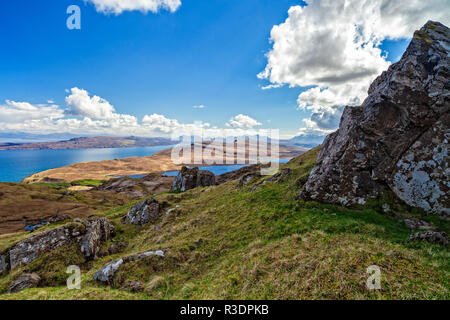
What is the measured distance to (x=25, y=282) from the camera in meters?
13.8

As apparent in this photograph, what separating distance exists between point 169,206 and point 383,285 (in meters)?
28.8

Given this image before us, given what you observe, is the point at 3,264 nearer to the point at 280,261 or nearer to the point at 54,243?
the point at 54,243

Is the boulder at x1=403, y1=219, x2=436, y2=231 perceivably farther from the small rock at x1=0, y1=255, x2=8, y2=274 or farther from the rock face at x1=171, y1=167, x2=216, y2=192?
the rock face at x1=171, y1=167, x2=216, y2=192

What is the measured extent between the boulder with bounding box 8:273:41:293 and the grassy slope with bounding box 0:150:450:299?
0.65 metres

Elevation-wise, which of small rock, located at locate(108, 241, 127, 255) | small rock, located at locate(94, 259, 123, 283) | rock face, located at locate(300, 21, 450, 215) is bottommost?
small rock, located at locate(108, 241, 127, 255)

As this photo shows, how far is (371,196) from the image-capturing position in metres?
15.7

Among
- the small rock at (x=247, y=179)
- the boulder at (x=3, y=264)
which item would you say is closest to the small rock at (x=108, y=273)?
the boulder at (x=3, y=264)

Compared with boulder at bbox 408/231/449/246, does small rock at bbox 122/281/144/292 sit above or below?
below

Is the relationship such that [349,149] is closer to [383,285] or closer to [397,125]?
[397,125]

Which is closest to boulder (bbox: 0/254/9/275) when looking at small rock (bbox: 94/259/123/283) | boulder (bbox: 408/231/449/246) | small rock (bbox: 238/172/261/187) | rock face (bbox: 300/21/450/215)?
small rock (bbox: 94/259/123/283)

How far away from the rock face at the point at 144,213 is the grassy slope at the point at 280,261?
903 cm

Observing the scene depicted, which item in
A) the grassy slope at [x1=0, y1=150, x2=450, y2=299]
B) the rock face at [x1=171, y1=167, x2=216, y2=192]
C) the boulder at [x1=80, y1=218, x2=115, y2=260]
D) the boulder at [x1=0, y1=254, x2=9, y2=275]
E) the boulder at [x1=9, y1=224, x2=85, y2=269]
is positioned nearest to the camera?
the grassy slope at [x1=0, y1=150, x2=450, y2=299]

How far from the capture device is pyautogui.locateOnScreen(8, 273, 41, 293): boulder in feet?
43.6
